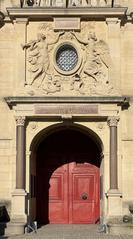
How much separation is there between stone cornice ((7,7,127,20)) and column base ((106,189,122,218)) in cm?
537

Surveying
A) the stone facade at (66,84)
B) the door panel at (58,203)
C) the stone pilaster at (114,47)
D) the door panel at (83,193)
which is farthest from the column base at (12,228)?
the stone pilaster at (114,47)

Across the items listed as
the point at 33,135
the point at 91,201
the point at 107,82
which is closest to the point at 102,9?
the point at 107,82

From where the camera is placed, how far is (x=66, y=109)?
18.5 metres

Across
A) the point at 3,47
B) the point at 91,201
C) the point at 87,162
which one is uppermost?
the point at 3,47

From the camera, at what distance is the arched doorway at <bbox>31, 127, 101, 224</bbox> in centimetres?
2067

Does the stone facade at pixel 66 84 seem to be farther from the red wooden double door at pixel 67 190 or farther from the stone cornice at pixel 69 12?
the red wooden double door at pixel 67 190

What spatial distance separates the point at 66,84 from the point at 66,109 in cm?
81

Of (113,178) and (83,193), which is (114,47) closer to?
(113,178)

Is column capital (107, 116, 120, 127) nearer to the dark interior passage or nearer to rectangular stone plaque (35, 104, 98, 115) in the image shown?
rectangular stone plaque (35, 104, 98, 115)

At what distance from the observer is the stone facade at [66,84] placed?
18.4 meters

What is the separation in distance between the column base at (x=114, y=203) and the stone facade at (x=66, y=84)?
3 centimetres

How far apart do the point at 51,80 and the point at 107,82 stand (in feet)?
5.63

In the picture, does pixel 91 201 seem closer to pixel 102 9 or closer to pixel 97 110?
pixel 97 110

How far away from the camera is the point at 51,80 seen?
18750 millimetres
